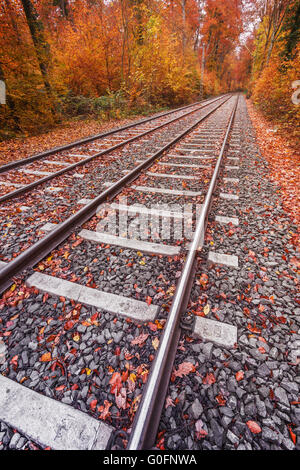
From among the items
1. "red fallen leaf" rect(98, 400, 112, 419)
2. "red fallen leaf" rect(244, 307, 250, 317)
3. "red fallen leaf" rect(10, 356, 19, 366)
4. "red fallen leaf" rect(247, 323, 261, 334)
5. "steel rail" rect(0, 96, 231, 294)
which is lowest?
"red fallen leaf" rect(98, 400, 112, 419)

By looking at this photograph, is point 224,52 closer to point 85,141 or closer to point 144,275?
point 85,141

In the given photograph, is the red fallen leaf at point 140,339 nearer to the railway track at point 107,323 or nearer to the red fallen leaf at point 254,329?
the railway track at point 107,323

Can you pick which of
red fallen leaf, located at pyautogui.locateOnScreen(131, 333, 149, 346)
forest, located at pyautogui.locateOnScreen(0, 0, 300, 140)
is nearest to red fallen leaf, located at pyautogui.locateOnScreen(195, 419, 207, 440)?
red fallen leaf, located at pyautogui.locateOnScreen(131, 333, 149, 346)

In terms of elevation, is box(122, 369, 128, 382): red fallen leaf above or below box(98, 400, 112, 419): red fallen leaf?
above

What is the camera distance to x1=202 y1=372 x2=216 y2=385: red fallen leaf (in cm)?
178

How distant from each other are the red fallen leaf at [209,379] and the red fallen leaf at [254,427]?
327 millimetres

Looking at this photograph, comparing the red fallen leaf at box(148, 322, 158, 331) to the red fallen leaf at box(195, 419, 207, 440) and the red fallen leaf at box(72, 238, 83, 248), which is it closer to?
the red fallen leaf at box(195, 419, 207, 440)

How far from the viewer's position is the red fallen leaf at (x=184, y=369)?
1.82 metres

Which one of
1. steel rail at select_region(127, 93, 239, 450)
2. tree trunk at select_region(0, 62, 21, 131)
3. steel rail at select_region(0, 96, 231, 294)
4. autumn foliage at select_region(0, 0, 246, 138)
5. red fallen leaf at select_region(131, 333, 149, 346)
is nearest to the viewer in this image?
steel rail at select_region(127, 93, 239, 450)

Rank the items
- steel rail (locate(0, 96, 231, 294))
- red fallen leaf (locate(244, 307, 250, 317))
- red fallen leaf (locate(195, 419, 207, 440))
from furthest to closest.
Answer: steel rail (locate(0, 96, 231, 294))
red fallen leaf (locate(244, 307, 250, 317))
red fallen leaf (locate(195, 419, 207, 440))

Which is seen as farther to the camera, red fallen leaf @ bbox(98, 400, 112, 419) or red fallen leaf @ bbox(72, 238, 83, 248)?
red fallen leaf @ bbox(72, 238, 83, 248)

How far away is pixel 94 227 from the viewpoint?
3.59 metres

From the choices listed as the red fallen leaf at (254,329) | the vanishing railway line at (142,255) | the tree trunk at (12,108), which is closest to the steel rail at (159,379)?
the vanishing railway line at (142,255)

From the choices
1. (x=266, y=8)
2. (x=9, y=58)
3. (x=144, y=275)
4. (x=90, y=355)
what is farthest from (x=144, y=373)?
(x=266, y=8)
